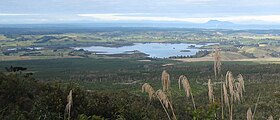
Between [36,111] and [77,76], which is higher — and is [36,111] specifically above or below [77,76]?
above

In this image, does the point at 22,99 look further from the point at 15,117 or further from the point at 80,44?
the point at 80,44

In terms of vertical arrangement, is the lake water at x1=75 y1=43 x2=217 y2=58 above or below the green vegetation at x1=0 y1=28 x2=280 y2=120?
below

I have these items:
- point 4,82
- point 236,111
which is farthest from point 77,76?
point 4,82

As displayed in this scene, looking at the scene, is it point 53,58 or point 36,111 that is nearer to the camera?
point 36,111

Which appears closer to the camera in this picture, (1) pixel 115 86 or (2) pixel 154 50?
(1) pixel 115 86

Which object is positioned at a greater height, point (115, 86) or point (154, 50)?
point (115, 86)

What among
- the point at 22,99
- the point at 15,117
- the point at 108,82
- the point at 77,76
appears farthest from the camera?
the point at 77,76

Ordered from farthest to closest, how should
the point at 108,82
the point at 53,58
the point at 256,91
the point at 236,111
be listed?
the point at 53,58
the point at 108,82
the point at 256,91
the point at 236,111

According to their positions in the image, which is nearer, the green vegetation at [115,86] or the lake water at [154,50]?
the green vegetation at [115,86]

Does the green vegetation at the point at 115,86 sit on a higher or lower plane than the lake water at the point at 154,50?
A: higher

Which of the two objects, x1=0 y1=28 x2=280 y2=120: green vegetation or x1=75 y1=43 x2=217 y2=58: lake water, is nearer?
x1=0 y1=28 x2=280 y2=120: green vegetation
